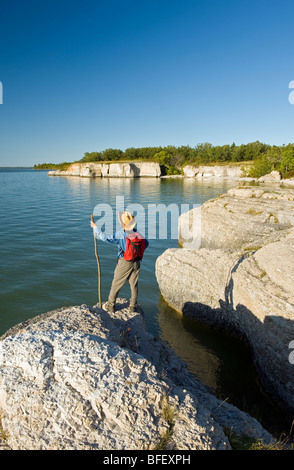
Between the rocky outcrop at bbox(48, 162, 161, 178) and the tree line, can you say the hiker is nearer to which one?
the tree line

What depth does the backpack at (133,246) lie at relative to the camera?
6.73 metres

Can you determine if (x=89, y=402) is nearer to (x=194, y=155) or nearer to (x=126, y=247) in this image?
(x=126, y=247)

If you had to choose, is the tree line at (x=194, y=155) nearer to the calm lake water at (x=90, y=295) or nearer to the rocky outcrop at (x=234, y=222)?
the rocky outcrop at (x=234, y=222)

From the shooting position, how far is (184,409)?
364cm

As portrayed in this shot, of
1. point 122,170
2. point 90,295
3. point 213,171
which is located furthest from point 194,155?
point 90,295

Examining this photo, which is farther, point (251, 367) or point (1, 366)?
point (251, 367)

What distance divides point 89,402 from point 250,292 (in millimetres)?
5848

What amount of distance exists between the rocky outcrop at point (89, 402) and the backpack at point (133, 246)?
2819 mm

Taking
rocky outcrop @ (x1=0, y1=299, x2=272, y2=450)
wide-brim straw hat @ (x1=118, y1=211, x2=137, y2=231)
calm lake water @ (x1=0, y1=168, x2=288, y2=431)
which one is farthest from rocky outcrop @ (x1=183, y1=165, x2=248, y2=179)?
rocky outcrop @ (x1=0, y1=299, x2=272, y2=450)

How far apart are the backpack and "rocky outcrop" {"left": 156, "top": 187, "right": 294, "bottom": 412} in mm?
3674

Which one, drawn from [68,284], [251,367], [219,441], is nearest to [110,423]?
[219,441]

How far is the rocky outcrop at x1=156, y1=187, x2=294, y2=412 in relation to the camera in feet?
21.9

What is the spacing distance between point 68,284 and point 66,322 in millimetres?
8185
